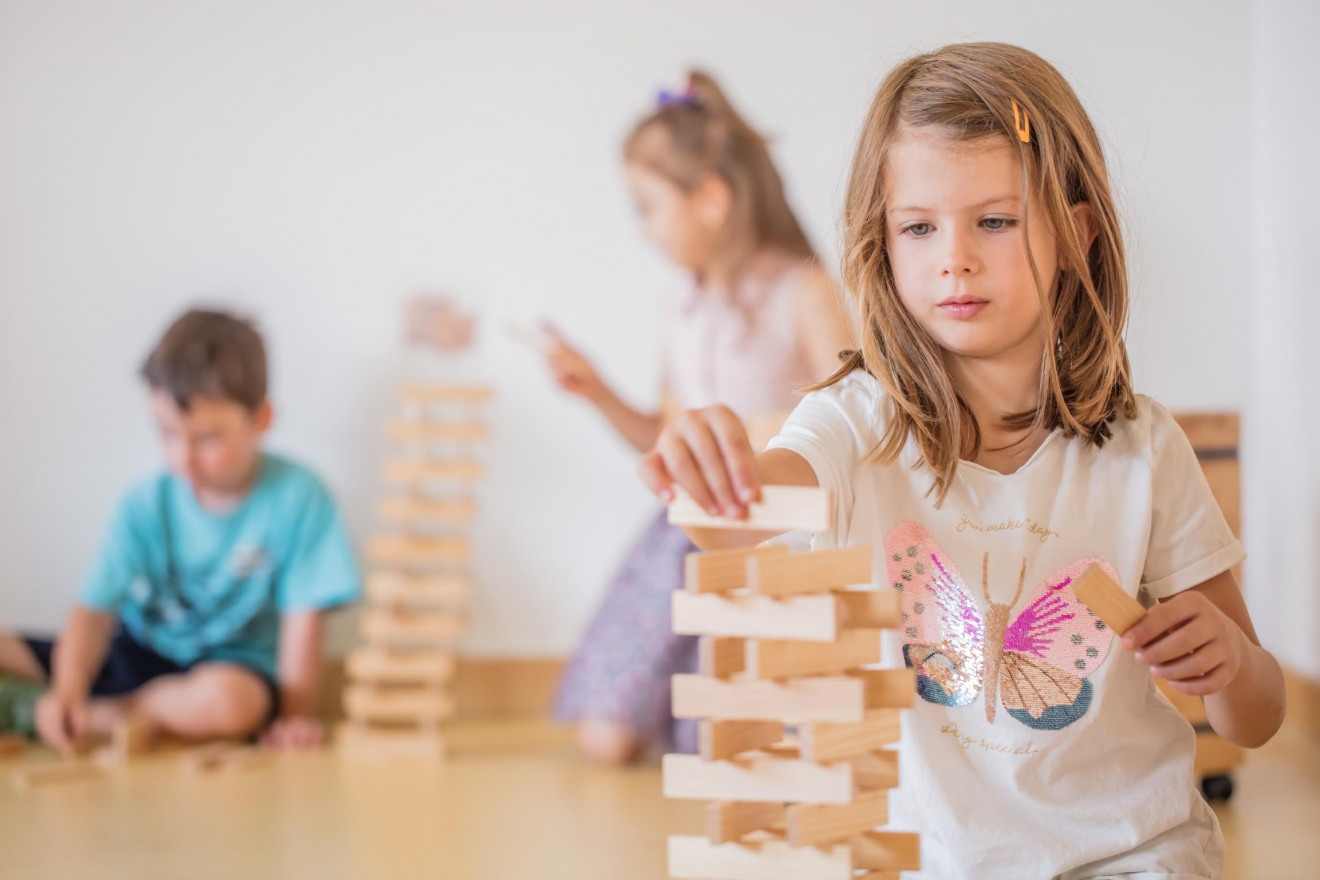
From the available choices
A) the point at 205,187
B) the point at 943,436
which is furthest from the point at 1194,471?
the point at 205,187

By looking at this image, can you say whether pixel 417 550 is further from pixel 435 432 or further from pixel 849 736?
pixel 849 736

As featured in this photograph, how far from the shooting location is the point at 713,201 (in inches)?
76.1

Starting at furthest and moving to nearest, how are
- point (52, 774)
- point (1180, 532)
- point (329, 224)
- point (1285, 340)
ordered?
point (329, 224)
point (1285, 340)
point (52, 774)
point (1180, 532)

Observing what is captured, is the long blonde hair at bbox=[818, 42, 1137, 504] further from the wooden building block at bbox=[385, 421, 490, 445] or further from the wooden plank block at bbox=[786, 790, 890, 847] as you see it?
the wooden building block at bbox=[385, 421, 490, 445]

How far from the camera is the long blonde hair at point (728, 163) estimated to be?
1.93 meters

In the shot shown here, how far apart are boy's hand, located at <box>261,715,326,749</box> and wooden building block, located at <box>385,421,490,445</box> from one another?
1.45 feet

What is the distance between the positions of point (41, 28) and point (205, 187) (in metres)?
0.36

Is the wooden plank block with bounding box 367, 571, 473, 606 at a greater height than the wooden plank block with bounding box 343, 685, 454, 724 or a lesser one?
greater

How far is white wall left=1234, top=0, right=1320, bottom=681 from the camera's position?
69.6 inches

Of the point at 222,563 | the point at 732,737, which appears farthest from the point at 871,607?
the point at 222,563

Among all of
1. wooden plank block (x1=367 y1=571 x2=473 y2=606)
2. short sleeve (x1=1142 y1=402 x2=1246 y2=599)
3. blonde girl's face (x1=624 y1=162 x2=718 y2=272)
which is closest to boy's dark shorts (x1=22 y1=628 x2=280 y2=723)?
wooden plank block (x1=367 y1=571 x2=473 y2=606)

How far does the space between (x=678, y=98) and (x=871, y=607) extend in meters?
1.36

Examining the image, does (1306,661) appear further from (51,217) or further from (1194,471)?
(51,217)

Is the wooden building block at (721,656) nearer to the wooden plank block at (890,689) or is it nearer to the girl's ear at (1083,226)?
the wooden plank block at (890,689)
